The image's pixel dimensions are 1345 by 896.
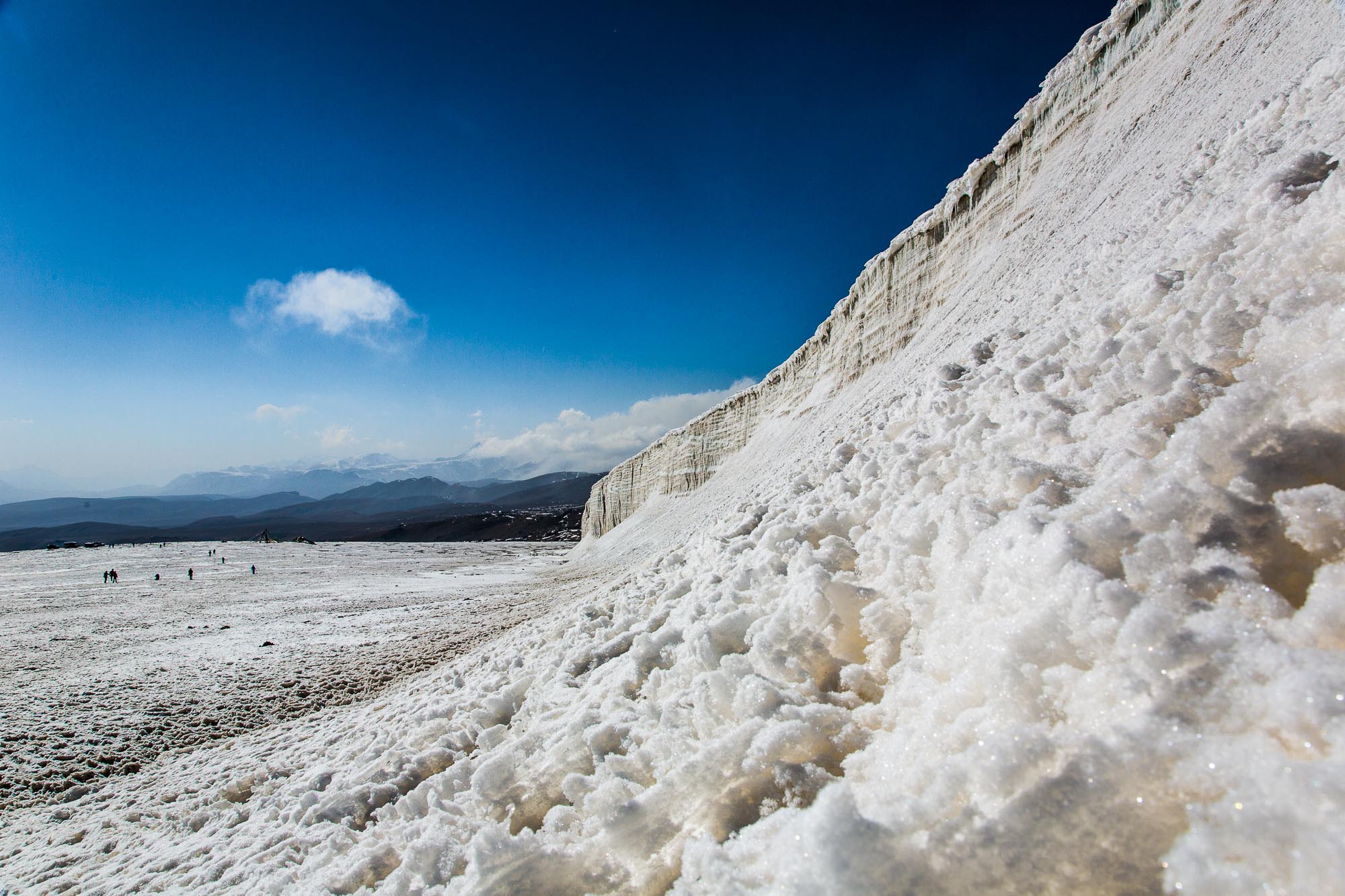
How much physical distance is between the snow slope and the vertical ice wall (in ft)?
8.30

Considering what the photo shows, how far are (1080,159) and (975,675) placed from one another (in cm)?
1367

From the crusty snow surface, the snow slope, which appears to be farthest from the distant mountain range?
the snow slope

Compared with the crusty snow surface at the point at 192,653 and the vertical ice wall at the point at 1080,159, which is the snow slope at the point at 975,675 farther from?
the vertical ice wall at the point at 1080,159

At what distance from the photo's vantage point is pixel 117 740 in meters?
6.05

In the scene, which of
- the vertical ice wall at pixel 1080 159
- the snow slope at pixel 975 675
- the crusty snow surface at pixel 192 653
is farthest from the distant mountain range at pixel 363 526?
the snow slope at pixel 975 675

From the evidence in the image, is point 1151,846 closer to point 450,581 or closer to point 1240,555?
point 1240,555

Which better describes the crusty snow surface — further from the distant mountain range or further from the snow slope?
the distant mountain range

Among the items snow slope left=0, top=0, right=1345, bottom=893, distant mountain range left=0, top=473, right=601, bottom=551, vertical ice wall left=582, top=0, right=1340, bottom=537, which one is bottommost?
distant mountain range left=0, top=473, right=601, bottom=551

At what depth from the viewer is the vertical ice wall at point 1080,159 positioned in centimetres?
738

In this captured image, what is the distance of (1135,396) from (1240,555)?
1.36m

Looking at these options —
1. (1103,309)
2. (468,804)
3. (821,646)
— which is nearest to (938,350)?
(1103,309)

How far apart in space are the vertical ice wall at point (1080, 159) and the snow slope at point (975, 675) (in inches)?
99.6

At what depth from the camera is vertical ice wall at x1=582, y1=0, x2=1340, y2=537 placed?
7383mm

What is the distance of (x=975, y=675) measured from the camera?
72.9 inches
